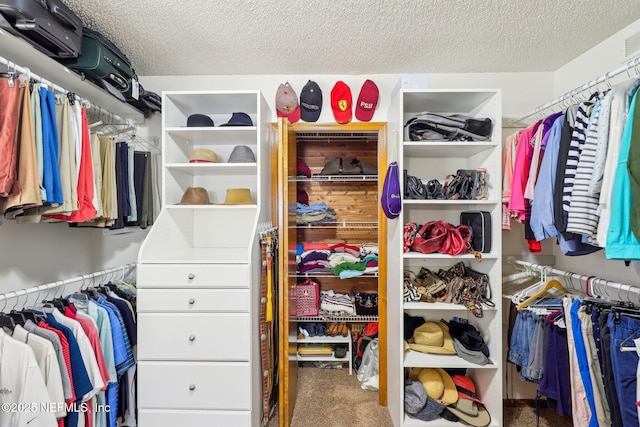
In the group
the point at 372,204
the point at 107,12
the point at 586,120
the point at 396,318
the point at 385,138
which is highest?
the point at 107,12

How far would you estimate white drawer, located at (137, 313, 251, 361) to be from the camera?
1466mm

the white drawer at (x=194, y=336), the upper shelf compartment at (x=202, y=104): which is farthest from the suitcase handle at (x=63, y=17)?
the white drawer at (x=194, y=336)

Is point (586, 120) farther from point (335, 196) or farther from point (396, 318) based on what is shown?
point (335, 196)

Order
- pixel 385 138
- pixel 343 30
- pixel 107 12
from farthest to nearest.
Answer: pixel 385 138 → pixel 343 30 → pixel 107 12

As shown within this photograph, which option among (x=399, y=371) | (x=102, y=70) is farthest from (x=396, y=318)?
(x=102, y=70)

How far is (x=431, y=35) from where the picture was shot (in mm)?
1656

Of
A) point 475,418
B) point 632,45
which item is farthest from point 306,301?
point 632,45

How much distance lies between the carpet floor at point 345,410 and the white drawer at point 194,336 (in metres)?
0.75

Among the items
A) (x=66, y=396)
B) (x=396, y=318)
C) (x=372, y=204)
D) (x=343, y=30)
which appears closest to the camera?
(x=66, y=396)

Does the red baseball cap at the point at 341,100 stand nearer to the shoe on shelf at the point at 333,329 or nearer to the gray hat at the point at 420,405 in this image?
the shoe on shelf at the point at 333,329

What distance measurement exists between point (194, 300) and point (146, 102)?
1377mm

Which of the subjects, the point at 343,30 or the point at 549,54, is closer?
the point at 343,30

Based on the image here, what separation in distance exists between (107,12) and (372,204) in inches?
82.7

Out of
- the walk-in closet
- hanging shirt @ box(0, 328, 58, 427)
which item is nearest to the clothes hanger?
the walk-in closet
